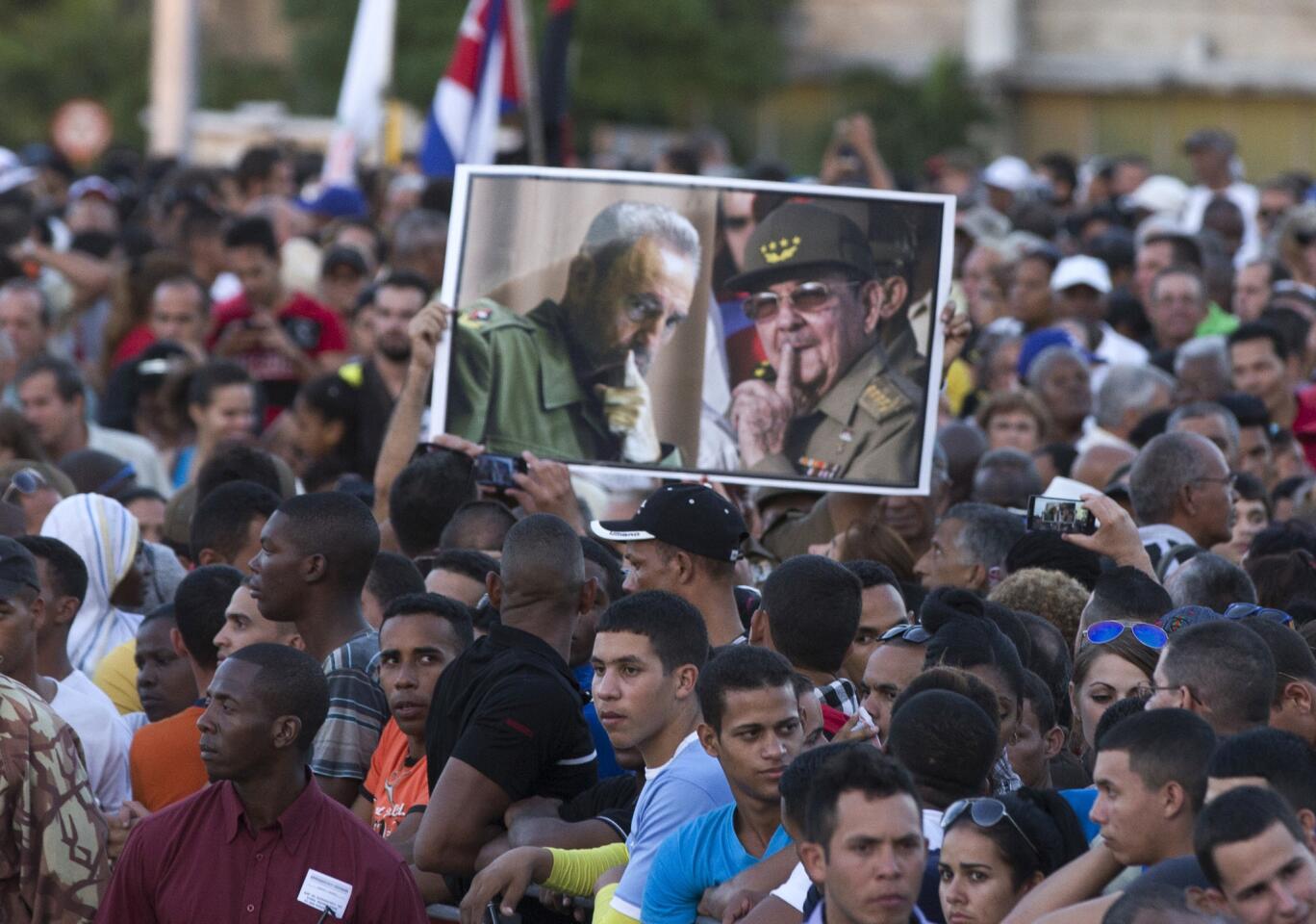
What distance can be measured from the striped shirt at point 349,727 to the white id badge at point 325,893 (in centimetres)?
119

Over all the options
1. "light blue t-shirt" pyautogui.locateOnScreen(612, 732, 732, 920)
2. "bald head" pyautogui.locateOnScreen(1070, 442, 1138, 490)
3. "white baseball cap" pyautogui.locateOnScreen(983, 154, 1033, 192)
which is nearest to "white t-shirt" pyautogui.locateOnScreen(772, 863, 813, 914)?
"light blue t-shirt" pyautogui.locateOnScreen(612, 732, 732, 920)

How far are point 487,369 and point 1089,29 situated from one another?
3168 centimetres

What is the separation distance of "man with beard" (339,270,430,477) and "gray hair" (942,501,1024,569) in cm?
358

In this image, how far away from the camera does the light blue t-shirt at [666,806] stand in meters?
5.36

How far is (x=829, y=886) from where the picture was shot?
452 centimetres

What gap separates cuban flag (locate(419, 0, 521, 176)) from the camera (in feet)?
48.8

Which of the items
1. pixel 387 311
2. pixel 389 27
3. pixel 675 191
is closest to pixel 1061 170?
pixel 389 27

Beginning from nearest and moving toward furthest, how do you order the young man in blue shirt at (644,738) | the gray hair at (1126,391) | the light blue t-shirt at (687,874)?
the light blue t-shirt at (687,874)
the young man in blue shirt at (644,738)
the gray hair at (1126,391)

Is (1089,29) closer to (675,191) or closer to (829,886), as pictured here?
(675,191)

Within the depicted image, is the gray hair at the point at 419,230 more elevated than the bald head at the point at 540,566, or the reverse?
the gray hair at the point at 419,230

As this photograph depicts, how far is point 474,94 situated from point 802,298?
23.8 ft

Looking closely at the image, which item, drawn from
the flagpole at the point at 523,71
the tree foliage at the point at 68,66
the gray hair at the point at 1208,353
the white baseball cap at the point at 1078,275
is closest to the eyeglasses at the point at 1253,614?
the gray hair at the point at 1208,353

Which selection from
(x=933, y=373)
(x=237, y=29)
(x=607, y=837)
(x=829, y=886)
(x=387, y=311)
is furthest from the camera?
(x=237, y=29)

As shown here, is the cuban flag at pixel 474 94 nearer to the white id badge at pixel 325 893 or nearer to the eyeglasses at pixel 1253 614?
the eyeglasses at pixel 1253 614
